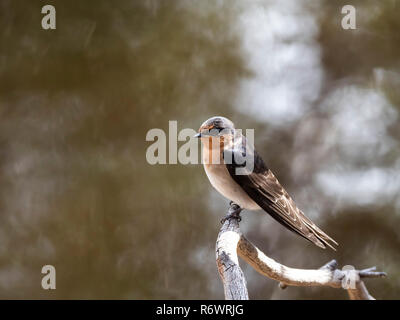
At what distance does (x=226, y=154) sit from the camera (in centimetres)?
196

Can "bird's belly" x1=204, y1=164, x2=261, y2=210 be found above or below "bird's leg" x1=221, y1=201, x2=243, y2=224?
above

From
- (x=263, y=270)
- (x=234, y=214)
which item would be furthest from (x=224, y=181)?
(x=263, y=270)

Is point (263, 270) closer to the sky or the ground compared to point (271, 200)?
closer to the ground

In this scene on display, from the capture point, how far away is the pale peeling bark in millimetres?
1406

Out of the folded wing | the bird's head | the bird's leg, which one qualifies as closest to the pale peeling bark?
the bird's leg

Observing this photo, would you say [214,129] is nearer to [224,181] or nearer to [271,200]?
[224,181]

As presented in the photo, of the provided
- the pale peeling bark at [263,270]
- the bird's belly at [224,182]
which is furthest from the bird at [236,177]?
the pale peeling bark at [263,270]

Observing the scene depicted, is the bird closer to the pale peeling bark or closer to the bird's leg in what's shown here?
the bird's leg

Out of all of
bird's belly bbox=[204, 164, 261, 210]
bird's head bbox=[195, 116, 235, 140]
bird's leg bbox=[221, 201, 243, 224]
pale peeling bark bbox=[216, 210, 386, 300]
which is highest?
bird's head bbox=[195, 116, 235, 140]

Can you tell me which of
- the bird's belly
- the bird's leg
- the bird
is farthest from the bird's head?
the bird's leg

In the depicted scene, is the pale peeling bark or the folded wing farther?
the folded wing

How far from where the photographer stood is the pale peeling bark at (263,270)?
1406 mm

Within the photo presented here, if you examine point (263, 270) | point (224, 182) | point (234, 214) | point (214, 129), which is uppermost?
point (214, 129)

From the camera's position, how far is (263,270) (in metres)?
1.79
